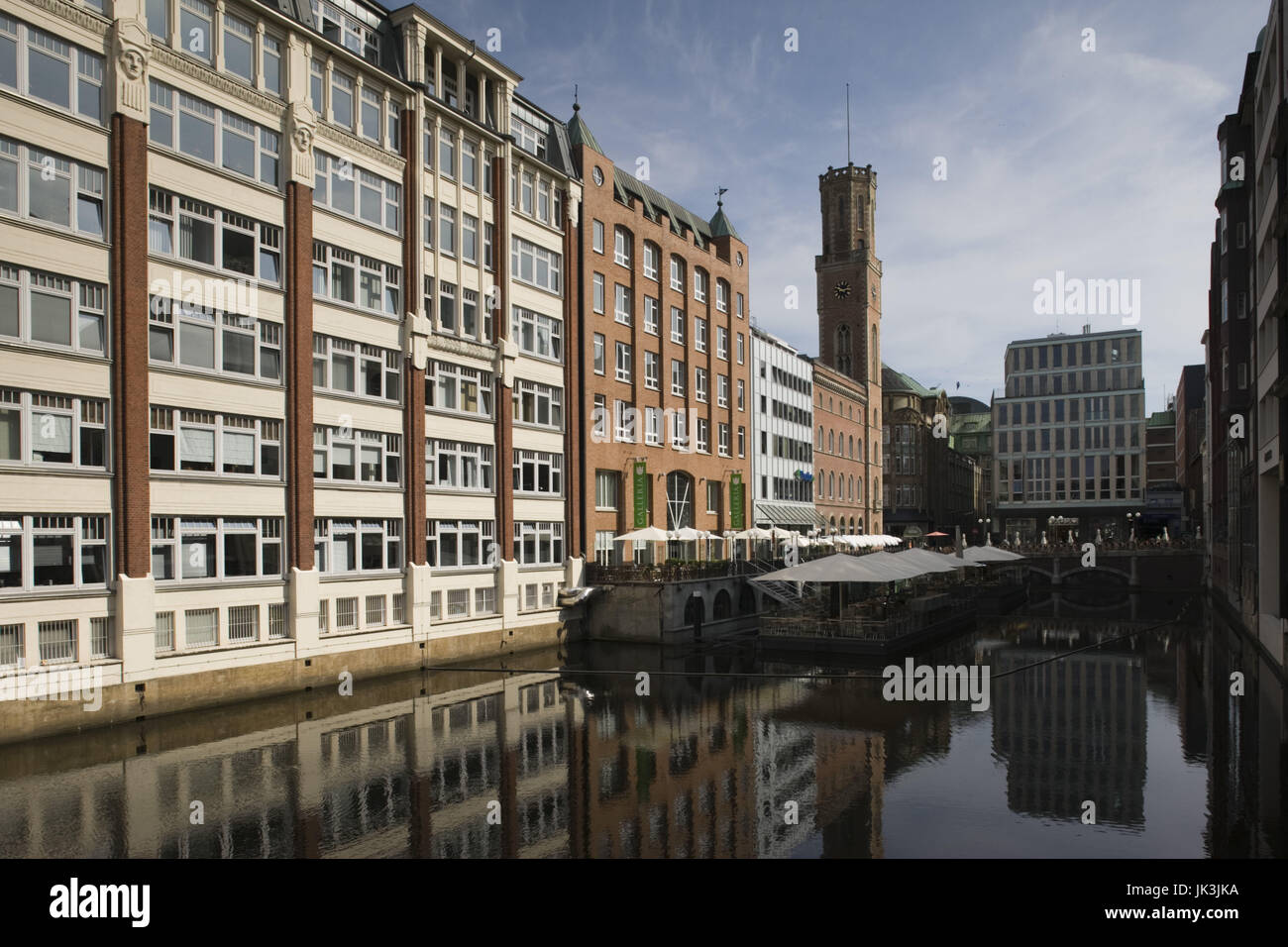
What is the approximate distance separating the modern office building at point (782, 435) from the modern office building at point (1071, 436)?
4865 cm

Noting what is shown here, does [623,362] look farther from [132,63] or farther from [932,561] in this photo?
[132,63]

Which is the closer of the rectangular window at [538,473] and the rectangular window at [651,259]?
the rectangular window at [538,473]

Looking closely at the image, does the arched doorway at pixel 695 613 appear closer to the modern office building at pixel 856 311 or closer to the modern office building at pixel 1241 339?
the modern office building at pixel 1241 339

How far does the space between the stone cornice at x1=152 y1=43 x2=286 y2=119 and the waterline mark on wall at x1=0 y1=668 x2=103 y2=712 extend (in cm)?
1739

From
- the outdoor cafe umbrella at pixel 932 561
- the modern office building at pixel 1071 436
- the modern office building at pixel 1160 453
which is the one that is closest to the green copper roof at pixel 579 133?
the outdoor cafe umbrella at pixel 932 561

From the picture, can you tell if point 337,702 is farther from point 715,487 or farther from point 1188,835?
point 715,487

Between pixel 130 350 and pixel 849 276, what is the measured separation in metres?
77.7

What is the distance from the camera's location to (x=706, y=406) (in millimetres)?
55656

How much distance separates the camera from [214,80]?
1097 inches

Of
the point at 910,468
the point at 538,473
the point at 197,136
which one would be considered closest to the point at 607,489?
the point at 538,473

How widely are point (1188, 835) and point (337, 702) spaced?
2216 cm

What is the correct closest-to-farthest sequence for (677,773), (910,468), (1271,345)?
(677,773)
(1271,345)
(910,468)

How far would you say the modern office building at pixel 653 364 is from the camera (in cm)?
4497

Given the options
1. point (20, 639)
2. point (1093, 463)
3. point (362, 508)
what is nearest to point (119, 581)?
point (20, 639)
